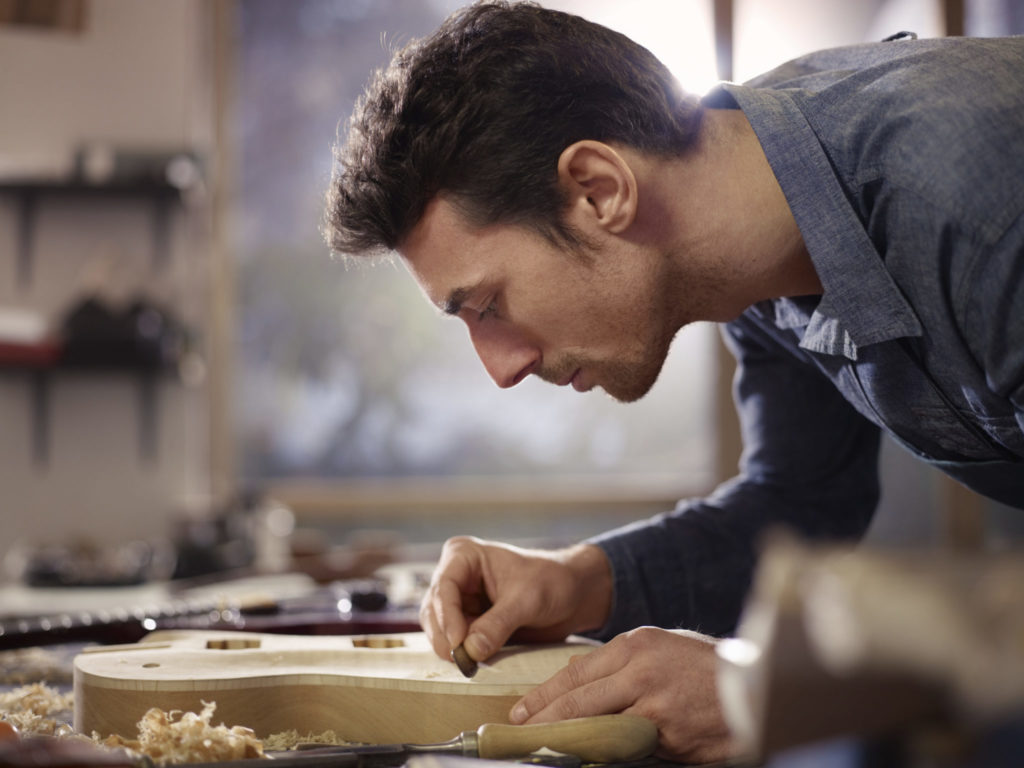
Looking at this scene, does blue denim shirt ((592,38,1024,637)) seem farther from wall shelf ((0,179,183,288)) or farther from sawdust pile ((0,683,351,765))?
wall shelf ((0,179,183,288))

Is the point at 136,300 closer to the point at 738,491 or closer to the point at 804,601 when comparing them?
the point at 738,491

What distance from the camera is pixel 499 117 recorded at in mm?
1244

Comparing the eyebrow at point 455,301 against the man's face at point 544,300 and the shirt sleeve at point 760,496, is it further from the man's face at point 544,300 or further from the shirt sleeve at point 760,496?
the shirt sleeve at point 760,496

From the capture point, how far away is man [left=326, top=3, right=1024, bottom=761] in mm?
1020

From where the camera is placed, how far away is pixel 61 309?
3.91 meters

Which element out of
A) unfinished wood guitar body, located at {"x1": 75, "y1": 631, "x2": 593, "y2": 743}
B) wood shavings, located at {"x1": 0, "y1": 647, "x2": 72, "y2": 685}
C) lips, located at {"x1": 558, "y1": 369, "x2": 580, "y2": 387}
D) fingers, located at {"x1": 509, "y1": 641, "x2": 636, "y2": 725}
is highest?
lips, located at {"x1": 558, "y1": 369, "x2": 580, "y2": 387}

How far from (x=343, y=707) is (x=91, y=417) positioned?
335cm

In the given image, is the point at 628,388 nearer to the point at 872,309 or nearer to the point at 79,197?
the point at 872,309

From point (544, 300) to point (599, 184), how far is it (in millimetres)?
169

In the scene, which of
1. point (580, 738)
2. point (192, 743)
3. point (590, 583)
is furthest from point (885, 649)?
point (590, 583)

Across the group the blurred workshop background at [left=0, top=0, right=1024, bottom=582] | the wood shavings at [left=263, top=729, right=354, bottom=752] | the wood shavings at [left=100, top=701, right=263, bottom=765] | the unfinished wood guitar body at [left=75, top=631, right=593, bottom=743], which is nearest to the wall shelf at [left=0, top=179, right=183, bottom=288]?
the blurred workshop background at [left=0, top=0, right=1024, bottom=582]

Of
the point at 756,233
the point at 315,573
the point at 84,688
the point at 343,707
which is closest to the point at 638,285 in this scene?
the point at 756,233

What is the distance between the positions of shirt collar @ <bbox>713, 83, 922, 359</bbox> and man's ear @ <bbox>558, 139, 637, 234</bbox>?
0.18m

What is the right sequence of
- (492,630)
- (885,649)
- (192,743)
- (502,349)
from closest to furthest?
1. (885,649)
2. (192,743)
3. (492,630)
4. (502,349)
